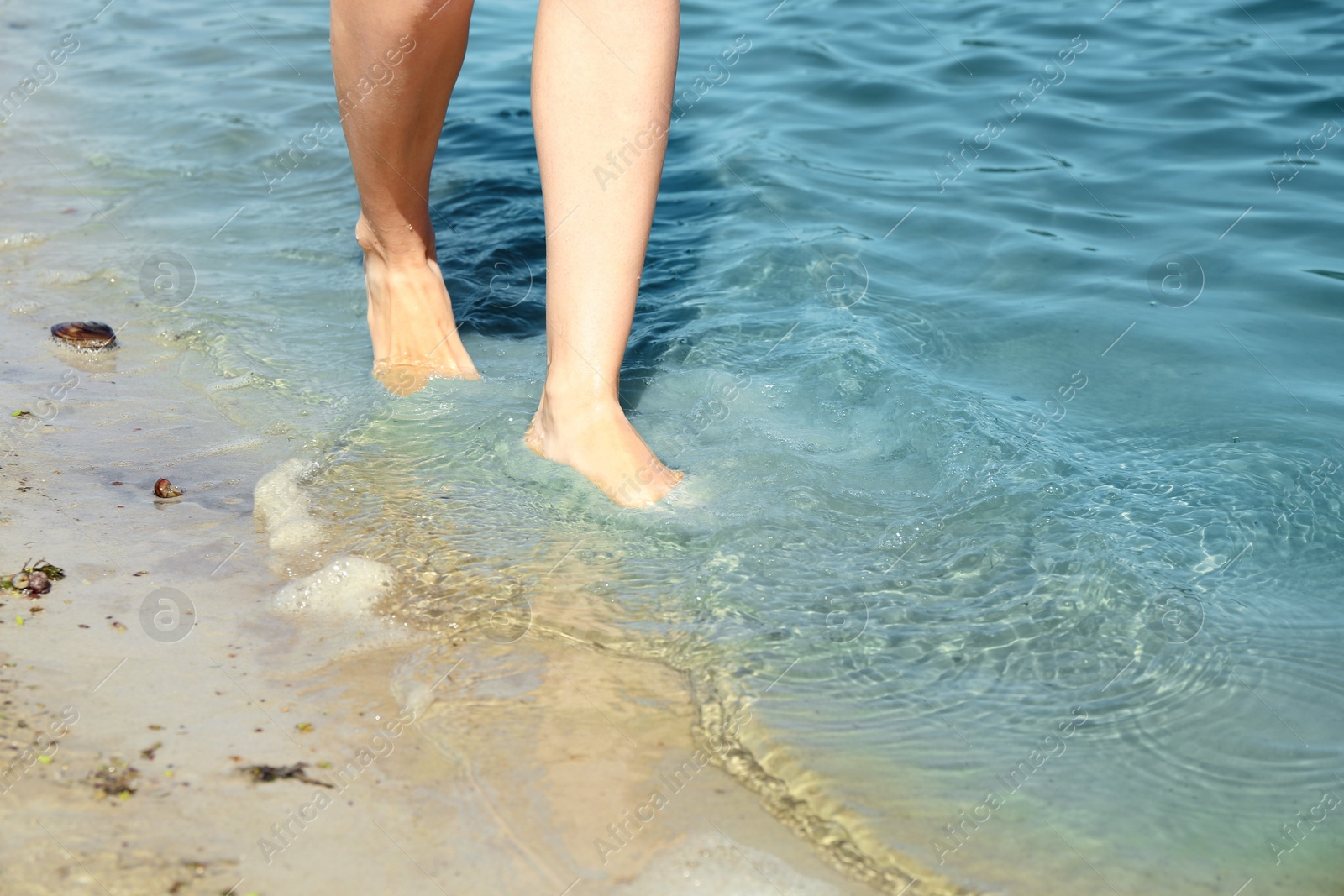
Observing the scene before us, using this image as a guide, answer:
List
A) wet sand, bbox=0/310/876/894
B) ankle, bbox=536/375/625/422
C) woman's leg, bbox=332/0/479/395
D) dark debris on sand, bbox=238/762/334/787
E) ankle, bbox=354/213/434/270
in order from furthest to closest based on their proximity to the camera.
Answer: ankle, bbox=354/213/434/270
woman's leg, bbox=332/0/479/395
ankle, bbox=536/375/625/422
dark debris on sand, bbox=238/762/334/787
wet sand, bbox=0/310/876/894

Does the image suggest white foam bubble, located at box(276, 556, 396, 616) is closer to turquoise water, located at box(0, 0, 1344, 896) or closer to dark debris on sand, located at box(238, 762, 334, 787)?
turquoise water, located at box(0, 0, 1344, 896)

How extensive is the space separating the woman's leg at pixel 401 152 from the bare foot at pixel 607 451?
22.9 inches

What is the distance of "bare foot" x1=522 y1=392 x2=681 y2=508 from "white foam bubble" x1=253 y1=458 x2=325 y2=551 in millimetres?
455

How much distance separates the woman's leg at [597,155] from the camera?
6.11 feet

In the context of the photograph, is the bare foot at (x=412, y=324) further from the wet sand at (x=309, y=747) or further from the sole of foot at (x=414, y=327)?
the wet sand at (x=309, y=747)

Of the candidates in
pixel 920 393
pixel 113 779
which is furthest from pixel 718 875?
pixel 920 393

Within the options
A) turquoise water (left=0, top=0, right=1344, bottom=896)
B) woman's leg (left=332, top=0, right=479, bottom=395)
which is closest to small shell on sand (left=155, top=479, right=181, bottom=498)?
turquoise water (left=0, top=0, right=1344, bottom=896)

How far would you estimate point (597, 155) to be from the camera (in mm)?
1899

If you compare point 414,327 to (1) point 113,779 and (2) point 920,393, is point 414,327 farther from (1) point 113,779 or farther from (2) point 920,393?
(1) point 113,779

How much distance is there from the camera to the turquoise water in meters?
1.54

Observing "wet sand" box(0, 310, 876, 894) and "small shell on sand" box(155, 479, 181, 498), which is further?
"small shell on sand" box(155, 479, 181, 498)

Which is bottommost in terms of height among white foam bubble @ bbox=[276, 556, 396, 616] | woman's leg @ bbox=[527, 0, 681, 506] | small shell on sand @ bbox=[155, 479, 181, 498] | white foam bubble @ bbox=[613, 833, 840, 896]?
small shell on sand @ bbox=[155, 479, 181, 498]

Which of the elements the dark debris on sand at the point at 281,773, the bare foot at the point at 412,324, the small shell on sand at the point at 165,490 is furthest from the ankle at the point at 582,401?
the dark debris on sand at the point at 281,773

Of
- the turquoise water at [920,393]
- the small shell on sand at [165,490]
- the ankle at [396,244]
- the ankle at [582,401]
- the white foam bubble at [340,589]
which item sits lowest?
the turquoise water at [920,393]
